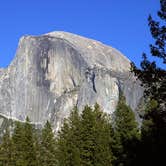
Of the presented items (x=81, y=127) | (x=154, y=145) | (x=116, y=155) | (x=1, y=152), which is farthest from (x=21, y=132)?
(x=154, y=145)

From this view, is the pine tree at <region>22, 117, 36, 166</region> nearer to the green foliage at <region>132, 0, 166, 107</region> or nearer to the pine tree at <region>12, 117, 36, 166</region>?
the pine tree at <region>12, 117, 36, 166</region>

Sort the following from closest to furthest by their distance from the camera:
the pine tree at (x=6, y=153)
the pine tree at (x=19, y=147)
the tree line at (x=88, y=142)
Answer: the tree line at (x=88, y=142) → the pine tree at (x=19, y=147) → the pine tree at (x=6, y=153)

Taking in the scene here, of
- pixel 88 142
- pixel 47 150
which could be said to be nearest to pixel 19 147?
pixel 47 150

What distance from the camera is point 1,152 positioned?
193ft

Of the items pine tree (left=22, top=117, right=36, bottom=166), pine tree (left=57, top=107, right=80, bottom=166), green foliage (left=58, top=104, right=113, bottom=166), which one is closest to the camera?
green foliage (left=58, top=104, right=113, bottom=166)

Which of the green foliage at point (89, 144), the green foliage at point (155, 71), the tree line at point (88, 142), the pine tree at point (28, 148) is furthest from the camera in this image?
the pine tree at point (28, 148)

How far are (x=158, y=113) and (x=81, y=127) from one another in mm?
28904

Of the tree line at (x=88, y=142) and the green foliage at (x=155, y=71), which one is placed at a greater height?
the tree line at (x=88, y=142)

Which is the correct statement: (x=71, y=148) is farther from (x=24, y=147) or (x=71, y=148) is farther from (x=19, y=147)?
(x=19, y=147)

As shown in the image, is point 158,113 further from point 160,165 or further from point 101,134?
point 101,134

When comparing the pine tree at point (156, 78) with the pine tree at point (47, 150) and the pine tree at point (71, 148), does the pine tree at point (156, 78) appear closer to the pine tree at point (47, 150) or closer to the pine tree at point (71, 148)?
the pine tree at point (71, 148)

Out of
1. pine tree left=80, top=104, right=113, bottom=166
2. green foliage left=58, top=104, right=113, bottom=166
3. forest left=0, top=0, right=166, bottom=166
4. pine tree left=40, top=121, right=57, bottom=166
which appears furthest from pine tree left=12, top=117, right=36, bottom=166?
pine tree left=80, top=104, right=113, bottom=166

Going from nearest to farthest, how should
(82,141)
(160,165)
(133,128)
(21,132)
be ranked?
(160,165) → (133,128) → (82,141) → (21,132)

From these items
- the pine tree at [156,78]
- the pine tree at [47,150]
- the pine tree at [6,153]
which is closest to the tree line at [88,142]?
the pine tree at [6,153]
